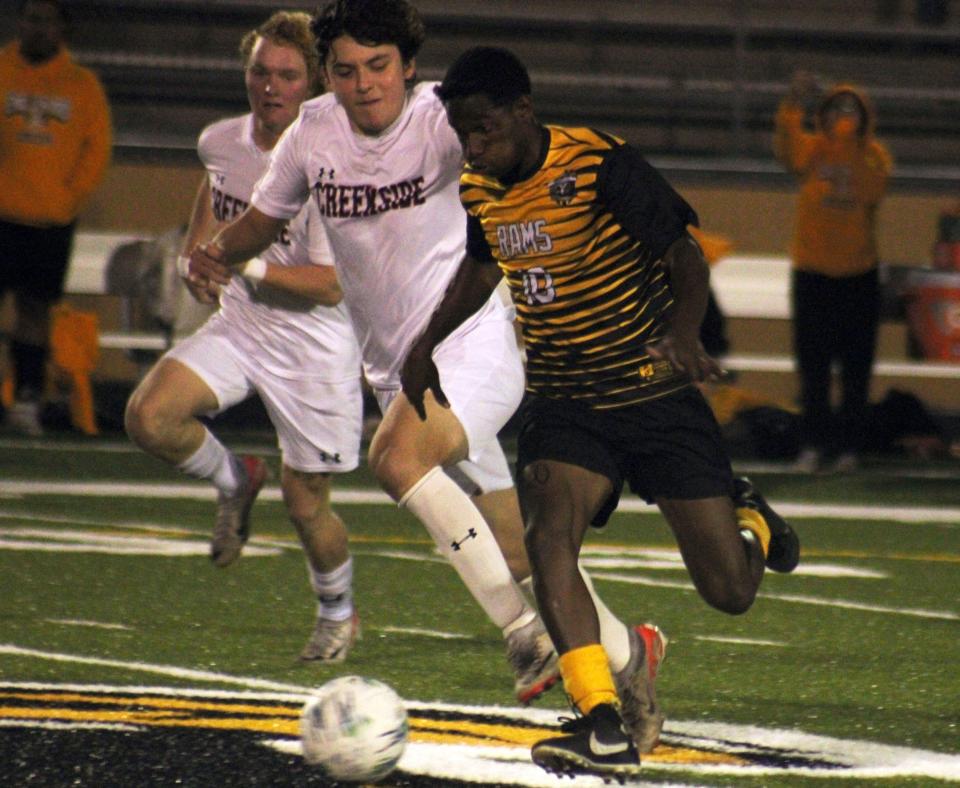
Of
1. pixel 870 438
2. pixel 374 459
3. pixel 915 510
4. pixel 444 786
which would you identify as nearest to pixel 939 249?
pixel 870 438

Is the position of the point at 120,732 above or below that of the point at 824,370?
above

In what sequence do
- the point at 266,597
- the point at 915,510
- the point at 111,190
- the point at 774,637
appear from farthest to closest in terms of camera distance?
the point at 111,190 < the point at 915,510 < the point at 266,597 < the point at 774,637

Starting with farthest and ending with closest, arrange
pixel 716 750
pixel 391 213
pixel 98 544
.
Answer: pixel 98 544
pixel 391 213
pixel 716 750

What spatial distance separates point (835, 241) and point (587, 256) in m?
6.19

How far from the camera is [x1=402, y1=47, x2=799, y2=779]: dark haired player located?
4844mm

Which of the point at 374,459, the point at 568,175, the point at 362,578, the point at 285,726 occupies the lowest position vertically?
the point at 362,578

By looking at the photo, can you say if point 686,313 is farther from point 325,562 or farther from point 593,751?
point 325,562

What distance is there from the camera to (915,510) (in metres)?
10.2

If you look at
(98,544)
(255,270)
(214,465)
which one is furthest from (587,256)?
(98,544)

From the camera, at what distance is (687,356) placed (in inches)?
185

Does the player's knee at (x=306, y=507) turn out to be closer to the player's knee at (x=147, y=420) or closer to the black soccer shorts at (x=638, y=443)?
the player's knee at (x=147, y=420)

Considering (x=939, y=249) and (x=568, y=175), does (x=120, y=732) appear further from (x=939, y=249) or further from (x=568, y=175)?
(x=939, y=249)

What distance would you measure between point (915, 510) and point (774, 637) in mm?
3570

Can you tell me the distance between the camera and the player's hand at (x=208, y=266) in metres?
5.96
